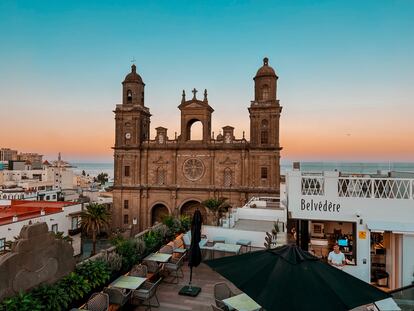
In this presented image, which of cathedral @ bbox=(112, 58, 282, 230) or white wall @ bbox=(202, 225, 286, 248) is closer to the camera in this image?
white wall @ bbox=(202, 225, 286, 248)

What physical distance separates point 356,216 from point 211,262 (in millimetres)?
6906

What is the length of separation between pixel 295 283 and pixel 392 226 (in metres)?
6.96

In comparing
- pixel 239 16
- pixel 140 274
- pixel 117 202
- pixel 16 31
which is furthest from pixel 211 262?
pixel 117 202

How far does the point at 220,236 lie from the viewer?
40.5 ft

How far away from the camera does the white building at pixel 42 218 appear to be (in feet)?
69.7

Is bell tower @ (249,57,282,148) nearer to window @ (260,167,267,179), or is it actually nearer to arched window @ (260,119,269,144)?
arched window @ (260,119,269,144)

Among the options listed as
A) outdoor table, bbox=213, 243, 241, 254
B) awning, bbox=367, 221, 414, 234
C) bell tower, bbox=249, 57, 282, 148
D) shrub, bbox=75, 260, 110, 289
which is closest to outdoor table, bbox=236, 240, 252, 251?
outdoor table, bbox=213, 243, 241, 254

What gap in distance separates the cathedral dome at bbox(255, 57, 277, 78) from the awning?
23874 millimetres

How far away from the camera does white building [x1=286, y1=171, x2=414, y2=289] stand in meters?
8.89

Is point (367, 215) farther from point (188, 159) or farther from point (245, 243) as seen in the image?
point (188, 159)

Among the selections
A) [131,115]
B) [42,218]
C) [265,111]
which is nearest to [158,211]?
[131,115]

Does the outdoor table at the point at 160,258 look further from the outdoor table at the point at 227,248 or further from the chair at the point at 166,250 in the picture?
the outdoor table at the point at 227,248

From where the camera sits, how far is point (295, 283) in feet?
12.4

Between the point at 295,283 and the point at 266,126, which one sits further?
the point at 266,126
